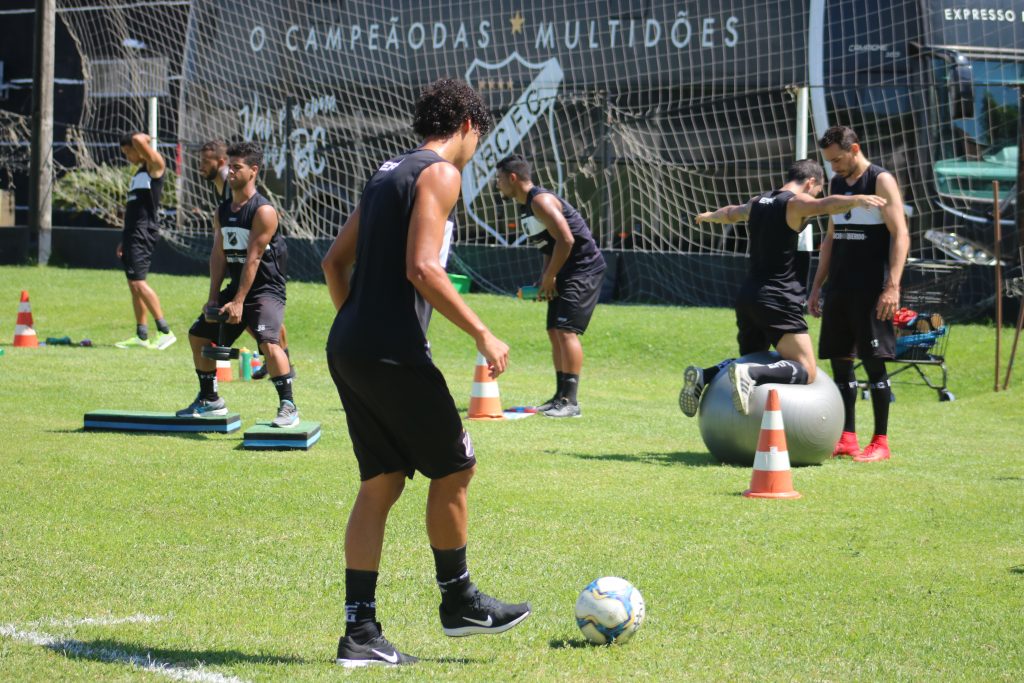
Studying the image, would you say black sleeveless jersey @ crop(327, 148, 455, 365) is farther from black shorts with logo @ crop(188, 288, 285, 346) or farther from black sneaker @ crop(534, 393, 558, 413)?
black sneaker @ crop(534, 393, 558, 413)

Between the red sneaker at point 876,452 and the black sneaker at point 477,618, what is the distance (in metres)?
4.75

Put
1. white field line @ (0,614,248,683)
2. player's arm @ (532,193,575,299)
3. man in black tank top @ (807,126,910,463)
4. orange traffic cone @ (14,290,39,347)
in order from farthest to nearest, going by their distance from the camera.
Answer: orange traffic cone @ (14,290,39,347)
player's arm @ (532,193,575,299)
man in black tank top @ (807,126,910,463)
white field line @ (0,614,248,683)

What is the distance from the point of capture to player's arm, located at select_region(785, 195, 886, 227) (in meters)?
7.55

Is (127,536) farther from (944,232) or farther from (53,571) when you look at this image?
(944,232)

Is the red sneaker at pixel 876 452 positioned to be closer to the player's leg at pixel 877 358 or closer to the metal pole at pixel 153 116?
the player's leg at pixel 877 358

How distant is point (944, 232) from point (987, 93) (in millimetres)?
1780

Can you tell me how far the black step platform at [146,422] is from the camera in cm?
870

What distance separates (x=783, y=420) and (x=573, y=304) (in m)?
3.24

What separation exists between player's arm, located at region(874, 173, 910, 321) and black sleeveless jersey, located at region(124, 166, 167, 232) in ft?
28.5

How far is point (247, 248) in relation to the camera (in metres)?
8.91

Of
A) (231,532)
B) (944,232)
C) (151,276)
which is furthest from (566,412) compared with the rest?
(151,276)

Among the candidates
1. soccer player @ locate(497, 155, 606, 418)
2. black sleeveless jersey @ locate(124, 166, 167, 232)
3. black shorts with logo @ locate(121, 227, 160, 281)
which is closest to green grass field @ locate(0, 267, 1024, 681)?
soccer player @ locate(497, 155, 606, 418)

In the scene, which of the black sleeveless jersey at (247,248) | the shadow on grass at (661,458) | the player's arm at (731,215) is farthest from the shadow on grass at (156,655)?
the player's arm at (731,215)

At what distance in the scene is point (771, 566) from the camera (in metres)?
5.50
